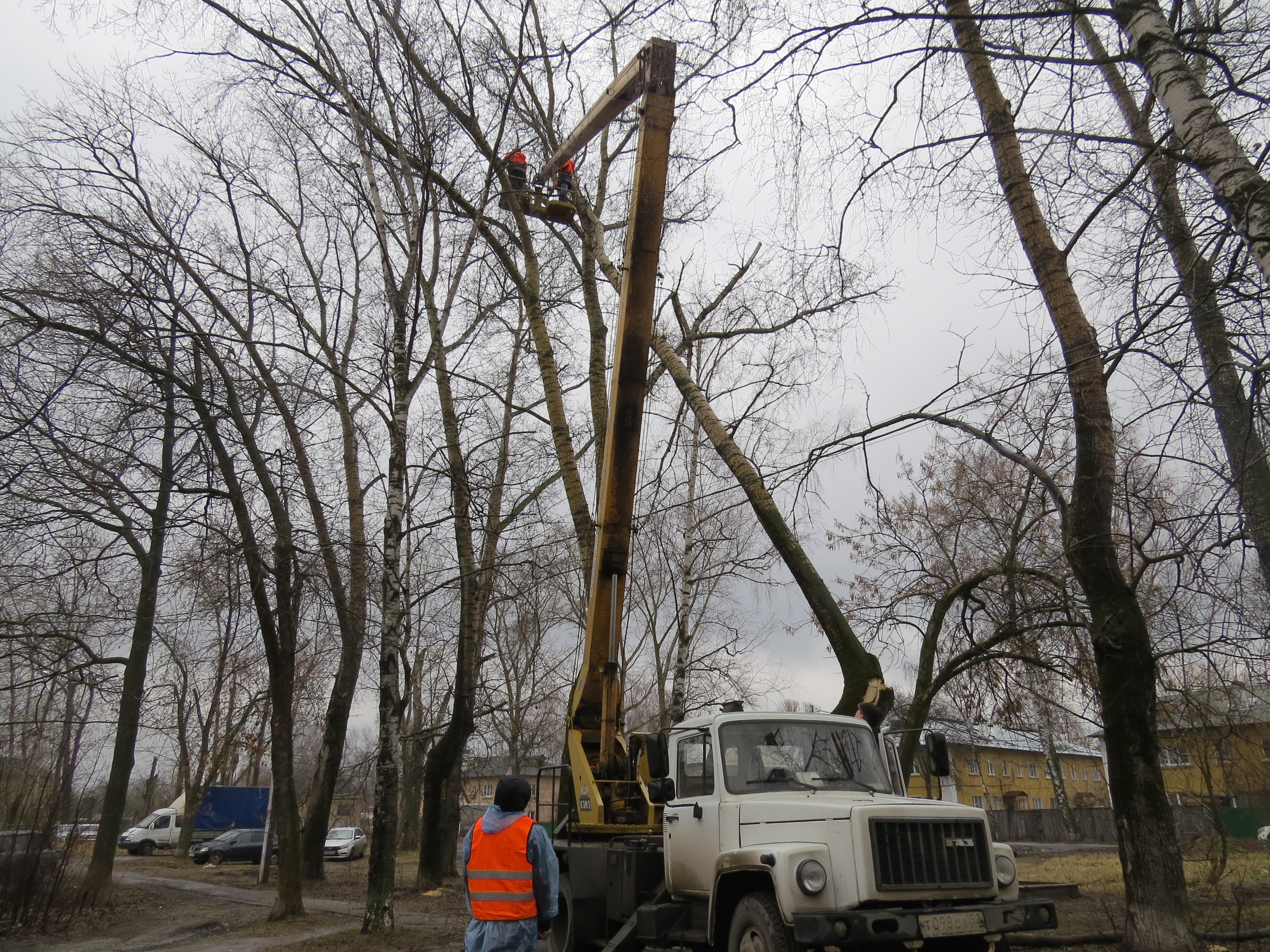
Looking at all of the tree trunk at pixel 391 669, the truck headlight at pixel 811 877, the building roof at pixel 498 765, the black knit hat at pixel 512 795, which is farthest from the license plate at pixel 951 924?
the tree trunk at pixel 391 669

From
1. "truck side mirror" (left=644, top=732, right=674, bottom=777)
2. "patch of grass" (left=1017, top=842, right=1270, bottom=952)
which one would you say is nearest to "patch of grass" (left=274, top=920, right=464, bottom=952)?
"truck side mirror" (left=644, top=732, right=674, bottom=777)

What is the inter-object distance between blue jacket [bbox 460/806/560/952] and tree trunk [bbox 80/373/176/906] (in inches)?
332

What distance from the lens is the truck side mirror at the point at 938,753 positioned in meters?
7.06

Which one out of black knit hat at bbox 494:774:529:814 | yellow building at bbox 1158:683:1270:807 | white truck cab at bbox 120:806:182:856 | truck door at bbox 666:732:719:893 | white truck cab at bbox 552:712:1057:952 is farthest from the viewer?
white truck cab at bbox 120:806:182:856

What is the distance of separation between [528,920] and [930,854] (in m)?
2.83

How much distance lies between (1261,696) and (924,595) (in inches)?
222

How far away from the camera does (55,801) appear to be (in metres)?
13.4

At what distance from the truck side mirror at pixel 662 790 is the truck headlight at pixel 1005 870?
8.50 feet

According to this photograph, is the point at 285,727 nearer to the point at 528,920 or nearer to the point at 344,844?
the point at 528,920

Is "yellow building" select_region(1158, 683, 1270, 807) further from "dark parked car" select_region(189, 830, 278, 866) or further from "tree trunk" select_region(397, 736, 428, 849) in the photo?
"dark parked car" select_region(189, 830, 278, 866)

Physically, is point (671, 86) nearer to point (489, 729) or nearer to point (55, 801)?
point (55, 801)

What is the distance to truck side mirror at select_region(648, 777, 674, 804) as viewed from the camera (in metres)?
7.50

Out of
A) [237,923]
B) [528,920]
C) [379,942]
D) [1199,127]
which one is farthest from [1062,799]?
[1199,127]

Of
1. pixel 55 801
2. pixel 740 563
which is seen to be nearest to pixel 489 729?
pixel 740 563
